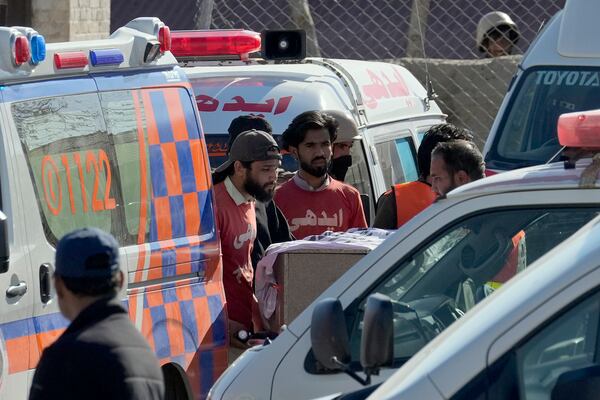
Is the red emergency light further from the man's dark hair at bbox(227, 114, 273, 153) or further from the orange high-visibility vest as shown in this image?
the orange high-visibility vest

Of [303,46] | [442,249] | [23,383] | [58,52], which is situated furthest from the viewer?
[303,46]

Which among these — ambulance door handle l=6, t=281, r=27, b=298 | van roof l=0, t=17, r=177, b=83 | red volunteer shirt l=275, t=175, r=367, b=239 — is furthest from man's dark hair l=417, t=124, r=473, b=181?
ambulance door handle l=6, t=281, r=27, b=298

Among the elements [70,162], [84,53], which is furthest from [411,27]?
[70,162]

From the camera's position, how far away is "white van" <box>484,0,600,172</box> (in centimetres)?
822

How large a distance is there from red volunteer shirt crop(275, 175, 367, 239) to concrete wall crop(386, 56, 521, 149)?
19.0 feet

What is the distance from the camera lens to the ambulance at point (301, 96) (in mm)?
8078

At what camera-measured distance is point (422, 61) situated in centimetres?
1309

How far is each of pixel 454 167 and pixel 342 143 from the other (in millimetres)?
2118

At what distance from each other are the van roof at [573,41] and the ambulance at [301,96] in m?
0.99

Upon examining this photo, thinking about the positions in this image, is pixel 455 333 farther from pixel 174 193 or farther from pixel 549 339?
pixel 174 193

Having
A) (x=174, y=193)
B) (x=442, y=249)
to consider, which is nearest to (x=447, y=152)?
(x=174, y=193)

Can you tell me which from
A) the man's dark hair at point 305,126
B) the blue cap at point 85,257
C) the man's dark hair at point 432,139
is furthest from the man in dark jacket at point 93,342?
the man's dark hair at point 305,126

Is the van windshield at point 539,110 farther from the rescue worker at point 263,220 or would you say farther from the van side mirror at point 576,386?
the van side mirror at point 576,386

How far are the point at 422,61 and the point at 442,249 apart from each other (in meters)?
8.82
